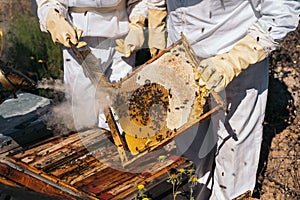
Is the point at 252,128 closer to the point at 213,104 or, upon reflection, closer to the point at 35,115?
the point at 213,104

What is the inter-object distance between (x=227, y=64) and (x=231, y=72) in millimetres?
51

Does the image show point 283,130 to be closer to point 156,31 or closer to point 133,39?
point 156,31

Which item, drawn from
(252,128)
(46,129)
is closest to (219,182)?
(252,128)

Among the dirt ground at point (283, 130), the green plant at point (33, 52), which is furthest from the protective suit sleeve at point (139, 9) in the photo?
the green plant at point (33, 52)

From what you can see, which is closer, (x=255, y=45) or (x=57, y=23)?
(x=255, y=45)

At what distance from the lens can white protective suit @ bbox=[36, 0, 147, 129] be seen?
331cm

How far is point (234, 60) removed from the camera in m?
2.71

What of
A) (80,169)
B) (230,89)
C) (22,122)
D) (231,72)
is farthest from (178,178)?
(22,122)

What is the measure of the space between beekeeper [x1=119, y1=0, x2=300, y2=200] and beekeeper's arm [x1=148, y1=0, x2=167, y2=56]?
0.16ft

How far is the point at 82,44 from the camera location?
3.10 meters

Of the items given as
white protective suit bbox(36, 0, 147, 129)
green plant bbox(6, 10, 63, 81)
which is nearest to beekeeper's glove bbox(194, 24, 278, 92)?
white protective suit bbox(36, 0, 147, 129)

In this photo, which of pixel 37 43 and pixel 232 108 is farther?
pixel 37 43

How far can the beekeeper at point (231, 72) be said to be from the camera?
106 inches

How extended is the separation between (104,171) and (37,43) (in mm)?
3413
